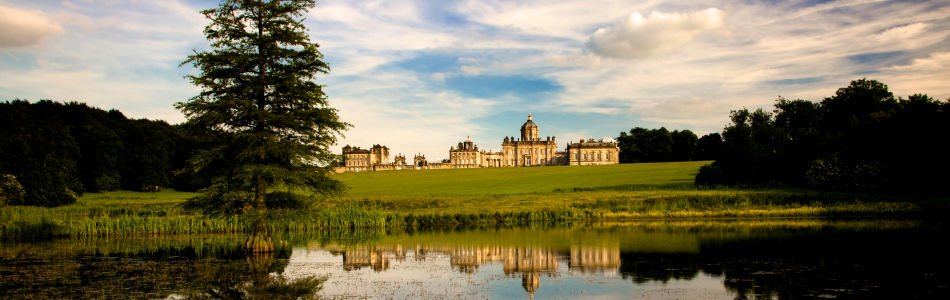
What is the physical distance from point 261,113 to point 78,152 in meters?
41.7

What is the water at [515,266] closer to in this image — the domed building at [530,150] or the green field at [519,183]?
the green field at [519,183]

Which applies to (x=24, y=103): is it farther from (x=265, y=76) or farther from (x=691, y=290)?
(x=691, y=290)

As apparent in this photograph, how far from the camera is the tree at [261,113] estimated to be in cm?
1872

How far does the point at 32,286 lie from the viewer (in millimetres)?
13258

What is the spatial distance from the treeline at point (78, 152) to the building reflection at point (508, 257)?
23841 millimetres

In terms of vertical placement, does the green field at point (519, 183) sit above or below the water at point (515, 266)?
above

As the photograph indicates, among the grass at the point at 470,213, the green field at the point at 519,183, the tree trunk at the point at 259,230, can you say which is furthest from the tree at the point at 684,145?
the tree trunk at the point at 259,230

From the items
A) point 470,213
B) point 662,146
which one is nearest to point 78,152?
point 470,213

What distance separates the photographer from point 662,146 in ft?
371

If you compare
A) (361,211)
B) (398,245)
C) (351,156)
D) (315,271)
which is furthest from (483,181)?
(351,156)

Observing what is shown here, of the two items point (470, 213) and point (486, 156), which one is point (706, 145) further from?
point (470, 213)

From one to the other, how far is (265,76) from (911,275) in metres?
17.3

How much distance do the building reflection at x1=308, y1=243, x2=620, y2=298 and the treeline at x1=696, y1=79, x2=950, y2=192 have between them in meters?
24.7

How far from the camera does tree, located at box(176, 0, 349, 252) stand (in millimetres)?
18719
